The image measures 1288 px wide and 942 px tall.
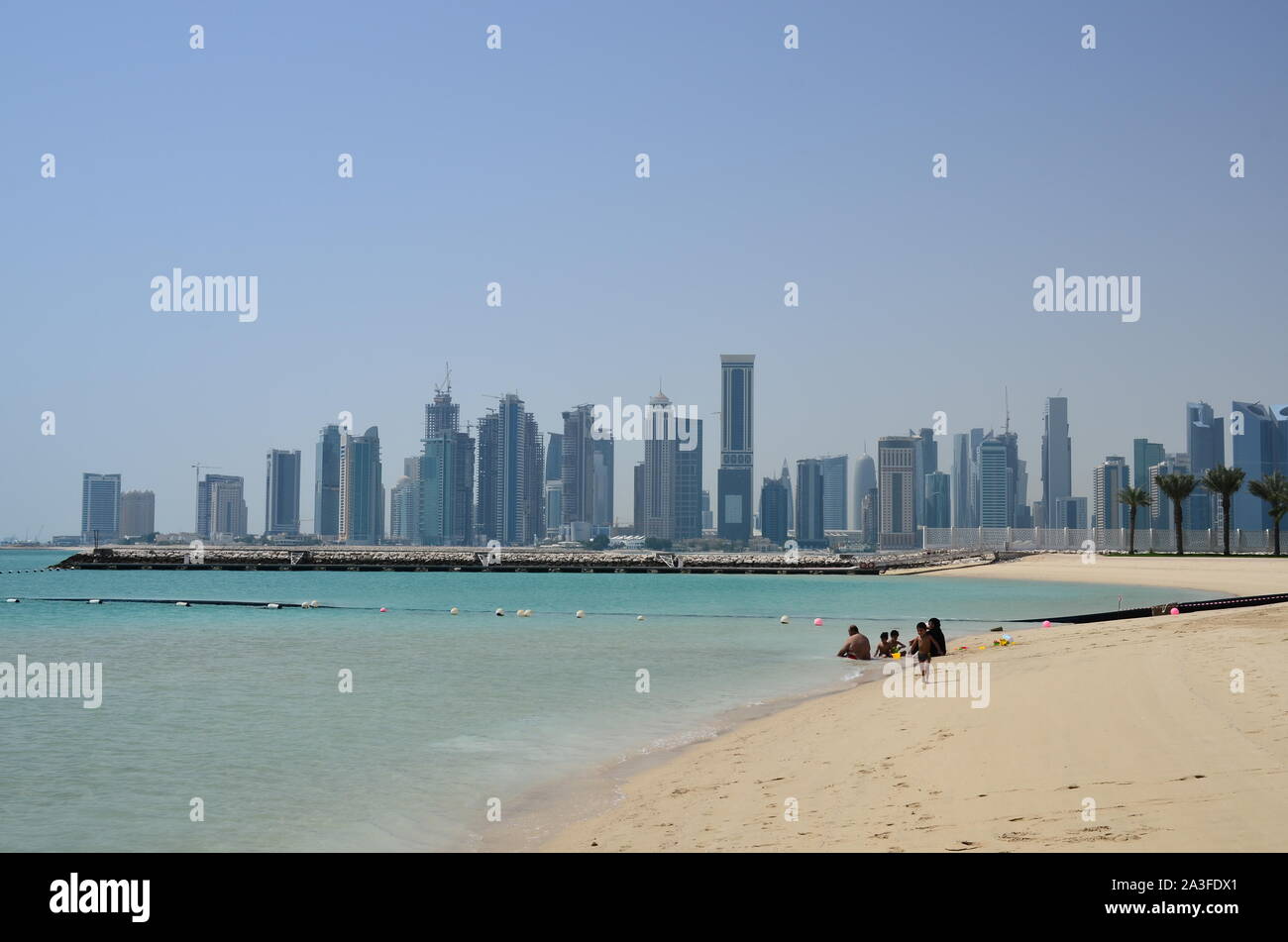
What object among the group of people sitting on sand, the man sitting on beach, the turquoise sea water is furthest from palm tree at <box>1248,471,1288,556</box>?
the man sitting on beach

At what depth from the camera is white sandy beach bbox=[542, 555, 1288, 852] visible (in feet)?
25.9

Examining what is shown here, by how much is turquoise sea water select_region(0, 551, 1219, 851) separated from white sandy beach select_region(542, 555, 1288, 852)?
2.38 metres

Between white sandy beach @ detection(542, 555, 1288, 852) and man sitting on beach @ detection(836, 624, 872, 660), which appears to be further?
man sitting on beach @ detection(836, 624, 872, 660)

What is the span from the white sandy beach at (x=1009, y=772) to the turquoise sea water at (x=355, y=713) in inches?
93.8

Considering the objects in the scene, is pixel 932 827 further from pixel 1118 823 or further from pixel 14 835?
pixel 14 835

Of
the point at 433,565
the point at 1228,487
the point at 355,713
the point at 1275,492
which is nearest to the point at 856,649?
the point at 355,713

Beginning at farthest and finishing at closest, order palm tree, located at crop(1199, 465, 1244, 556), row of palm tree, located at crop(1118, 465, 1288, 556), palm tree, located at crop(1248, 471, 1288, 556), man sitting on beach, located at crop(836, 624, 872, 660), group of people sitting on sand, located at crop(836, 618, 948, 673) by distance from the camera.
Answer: palm tree, located at crop(1199, 465, 1244, 556), row of palm tree, located at crop(1118, 465, 1288, 556), palm tree, located at crop(1248, 471, 1288, 556), man sitting on beach, located at crop(836, 624, 872, 660), group of people sitting on sand, located at crop(836, 618, 948, 673)

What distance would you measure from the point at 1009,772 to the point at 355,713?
46.9 ft

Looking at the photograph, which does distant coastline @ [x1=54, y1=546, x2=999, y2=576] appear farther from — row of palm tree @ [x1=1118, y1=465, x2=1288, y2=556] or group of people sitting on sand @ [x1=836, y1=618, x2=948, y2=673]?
group of people sitting on sand @ [x1=836, y1=618, x2=948, y2=673]

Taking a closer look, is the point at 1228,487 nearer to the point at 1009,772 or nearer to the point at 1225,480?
the point at 1225,480

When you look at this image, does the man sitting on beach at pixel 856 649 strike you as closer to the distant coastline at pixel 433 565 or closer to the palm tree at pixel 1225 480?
the palm tree at pixel 1225 480

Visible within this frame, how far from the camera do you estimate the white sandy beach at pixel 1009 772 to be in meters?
7.89

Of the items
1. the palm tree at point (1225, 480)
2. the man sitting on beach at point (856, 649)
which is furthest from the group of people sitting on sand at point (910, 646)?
the palm tree at point (1225, 480)
